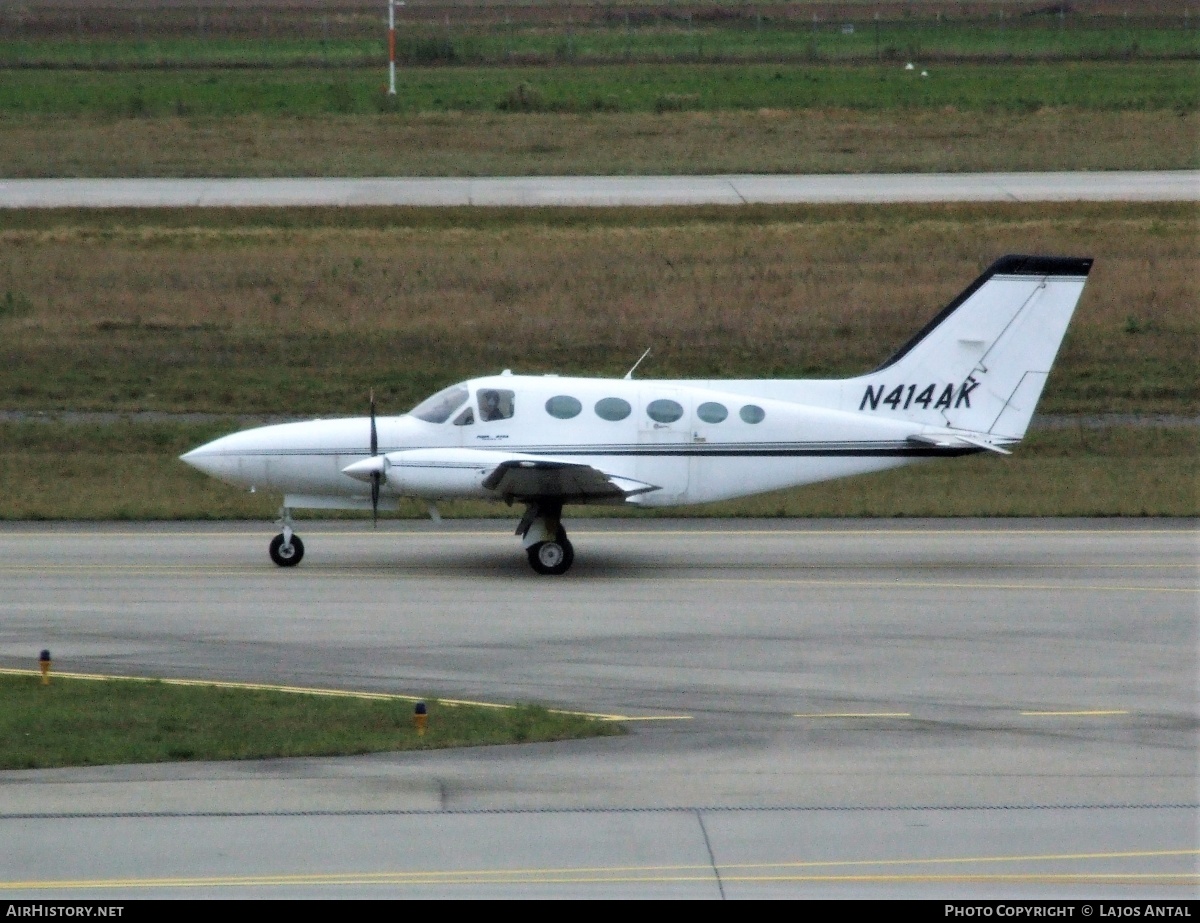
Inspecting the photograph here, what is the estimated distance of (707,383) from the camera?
20.4 m

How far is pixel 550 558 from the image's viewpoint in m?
19.2

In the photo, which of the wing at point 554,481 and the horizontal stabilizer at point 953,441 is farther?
the horizontal stabilizer at point 953,441

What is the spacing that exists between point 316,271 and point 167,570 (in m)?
18.8

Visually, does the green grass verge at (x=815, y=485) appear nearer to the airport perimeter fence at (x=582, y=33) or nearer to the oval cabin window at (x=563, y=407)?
the oval cabin window at (x=563, y=407)

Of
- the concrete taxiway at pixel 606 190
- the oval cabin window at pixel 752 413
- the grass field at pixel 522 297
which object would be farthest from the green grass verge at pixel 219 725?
the concrete taxiway at pixel 606 190

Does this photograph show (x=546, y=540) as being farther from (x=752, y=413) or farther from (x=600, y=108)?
(x=600, y=108)

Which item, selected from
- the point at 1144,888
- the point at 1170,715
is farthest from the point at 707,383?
the point at 1144,888

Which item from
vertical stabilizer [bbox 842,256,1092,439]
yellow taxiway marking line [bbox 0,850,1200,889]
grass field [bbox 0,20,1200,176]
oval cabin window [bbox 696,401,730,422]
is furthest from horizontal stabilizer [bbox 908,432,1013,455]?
grass field [bbox 0,20,1200,176]

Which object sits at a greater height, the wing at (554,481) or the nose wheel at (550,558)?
the wing at (554,481)

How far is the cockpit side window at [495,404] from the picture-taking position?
64.4 ft

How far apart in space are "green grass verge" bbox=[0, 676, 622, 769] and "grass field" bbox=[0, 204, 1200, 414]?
A: 1626 centimetres

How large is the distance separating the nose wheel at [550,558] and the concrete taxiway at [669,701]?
22 cm

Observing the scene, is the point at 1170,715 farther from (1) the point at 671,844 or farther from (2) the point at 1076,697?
(1) the point at 671,844

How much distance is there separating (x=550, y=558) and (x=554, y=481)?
3.02 feet
